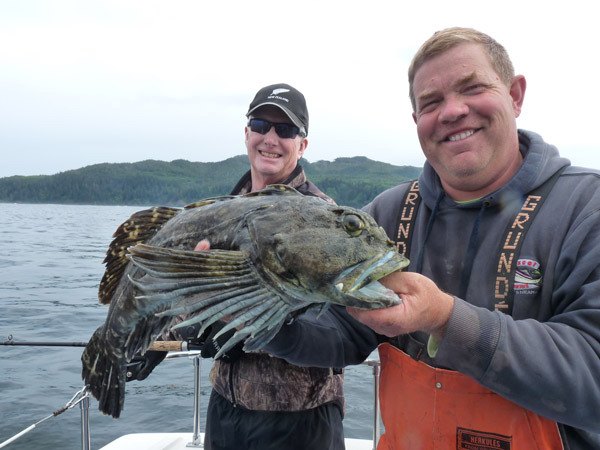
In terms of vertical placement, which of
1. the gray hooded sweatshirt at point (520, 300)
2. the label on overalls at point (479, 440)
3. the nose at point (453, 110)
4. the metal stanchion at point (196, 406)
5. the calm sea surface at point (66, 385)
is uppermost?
the nose at point (453, 110)

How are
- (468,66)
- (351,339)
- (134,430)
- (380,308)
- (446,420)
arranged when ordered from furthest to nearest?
(134,430) → (351,339) → (468,66) → (446,420) → (380,308)

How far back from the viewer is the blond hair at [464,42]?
3.26 meters

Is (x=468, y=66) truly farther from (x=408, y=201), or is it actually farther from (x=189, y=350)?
(x=189, y=350)

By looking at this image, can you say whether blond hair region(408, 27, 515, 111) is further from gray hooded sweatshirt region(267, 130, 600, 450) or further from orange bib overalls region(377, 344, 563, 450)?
orange bib overalls region(377, 344, 563, 450)

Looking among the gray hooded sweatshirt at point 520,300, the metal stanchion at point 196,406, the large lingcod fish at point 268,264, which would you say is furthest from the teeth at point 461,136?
the metal stanchion at point 196,406

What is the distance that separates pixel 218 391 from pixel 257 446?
2.00 ft

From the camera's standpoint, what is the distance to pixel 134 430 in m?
10.1

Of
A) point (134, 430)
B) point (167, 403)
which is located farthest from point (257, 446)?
point (167, 403)

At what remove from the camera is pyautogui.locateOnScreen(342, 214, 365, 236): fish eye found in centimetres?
264

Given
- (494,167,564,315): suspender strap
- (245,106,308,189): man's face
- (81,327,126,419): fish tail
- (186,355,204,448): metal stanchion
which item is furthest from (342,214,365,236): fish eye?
(186,355,204,448): metal stanchion

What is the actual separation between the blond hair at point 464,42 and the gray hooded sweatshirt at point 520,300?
494mm

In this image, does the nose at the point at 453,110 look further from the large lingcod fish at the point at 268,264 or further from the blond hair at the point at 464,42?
the large lingcod fish at the point at 268,264

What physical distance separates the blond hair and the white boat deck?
4.52 meters

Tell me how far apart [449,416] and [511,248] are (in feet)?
3.54
